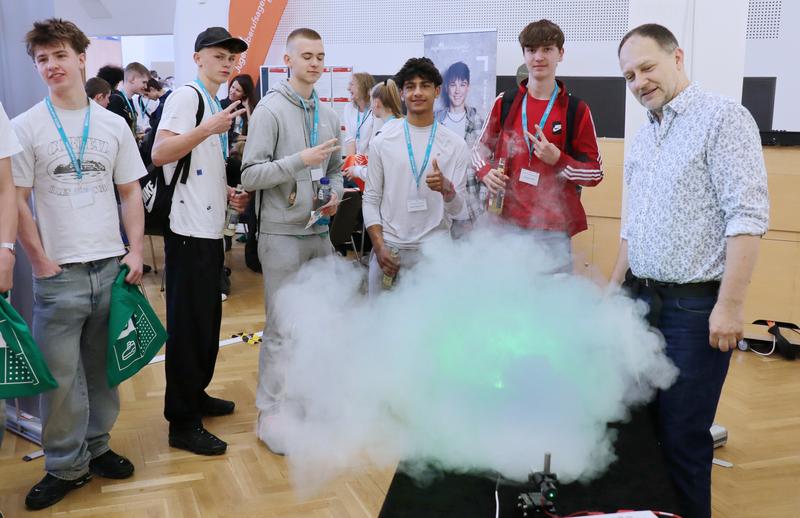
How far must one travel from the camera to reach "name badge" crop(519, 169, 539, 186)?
9.68 feet

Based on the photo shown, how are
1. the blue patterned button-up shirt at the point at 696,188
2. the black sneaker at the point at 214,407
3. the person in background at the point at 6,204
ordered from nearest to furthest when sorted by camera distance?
the blue patterned button-up shirt at the point at 696,188
the person in background at the point at 6,204
the black sneaker at the point at 214,407

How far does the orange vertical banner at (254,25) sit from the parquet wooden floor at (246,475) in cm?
494

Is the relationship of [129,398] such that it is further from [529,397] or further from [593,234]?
[593,234]

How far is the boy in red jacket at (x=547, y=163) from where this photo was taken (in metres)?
2.93

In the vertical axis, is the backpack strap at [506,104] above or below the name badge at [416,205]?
above

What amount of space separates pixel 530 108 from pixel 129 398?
2.53 metres

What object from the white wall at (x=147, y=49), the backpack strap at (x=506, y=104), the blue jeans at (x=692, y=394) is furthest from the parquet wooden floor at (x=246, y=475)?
the white wall at (x=147, y=49)

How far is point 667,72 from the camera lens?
1920mm

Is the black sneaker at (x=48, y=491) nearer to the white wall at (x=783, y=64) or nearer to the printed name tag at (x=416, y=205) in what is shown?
the printed name tag at (x=416, y=205)

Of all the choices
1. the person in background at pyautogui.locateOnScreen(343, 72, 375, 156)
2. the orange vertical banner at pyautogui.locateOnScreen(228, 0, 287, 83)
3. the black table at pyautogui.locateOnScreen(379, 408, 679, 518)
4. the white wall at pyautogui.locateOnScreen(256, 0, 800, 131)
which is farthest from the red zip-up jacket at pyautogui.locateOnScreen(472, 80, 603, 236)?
the orange vertical banner at pyautogui.locateOnScreen(228, 0, 287, 83)

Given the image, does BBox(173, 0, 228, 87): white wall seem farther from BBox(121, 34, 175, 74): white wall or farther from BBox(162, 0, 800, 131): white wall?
BBox(121, 34, 175, 74): white wall

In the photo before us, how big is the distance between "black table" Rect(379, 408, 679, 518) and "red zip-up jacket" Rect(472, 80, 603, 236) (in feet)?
5.06

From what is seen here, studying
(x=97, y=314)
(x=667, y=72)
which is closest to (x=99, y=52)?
(x=97, y=314)

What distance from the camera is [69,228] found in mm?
2436
